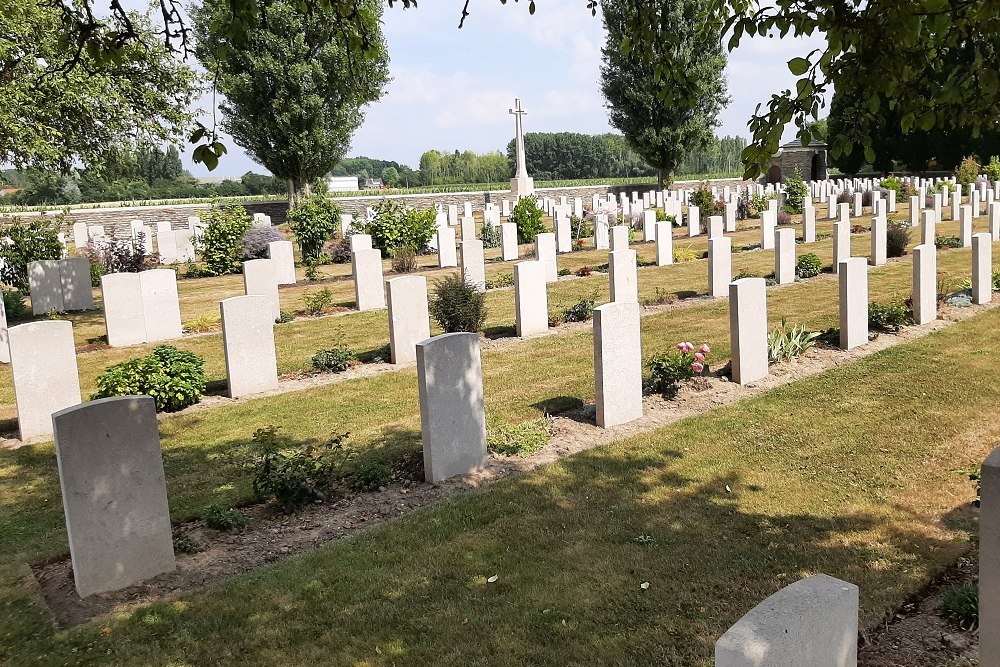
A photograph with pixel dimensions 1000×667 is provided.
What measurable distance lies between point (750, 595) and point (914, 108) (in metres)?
2.97

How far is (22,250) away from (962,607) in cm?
1953

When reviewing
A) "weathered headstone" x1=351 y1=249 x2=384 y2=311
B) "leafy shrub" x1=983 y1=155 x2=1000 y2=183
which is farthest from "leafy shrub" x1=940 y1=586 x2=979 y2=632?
"leafy shrub" x1=983 y1=155 x2=1000 y2=183

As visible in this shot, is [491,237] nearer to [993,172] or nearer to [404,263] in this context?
[404,263]

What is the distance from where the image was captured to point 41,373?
28.6ft

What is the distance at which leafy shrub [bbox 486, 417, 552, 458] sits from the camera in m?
7.57

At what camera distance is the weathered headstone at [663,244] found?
19.7 meters

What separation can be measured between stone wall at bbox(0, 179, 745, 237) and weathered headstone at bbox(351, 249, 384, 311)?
1795 centimetres

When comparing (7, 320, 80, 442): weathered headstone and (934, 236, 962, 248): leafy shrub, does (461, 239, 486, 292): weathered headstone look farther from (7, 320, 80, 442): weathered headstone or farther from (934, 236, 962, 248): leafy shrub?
(934, 236, 962, 248): leafy shrub

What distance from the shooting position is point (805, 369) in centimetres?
987

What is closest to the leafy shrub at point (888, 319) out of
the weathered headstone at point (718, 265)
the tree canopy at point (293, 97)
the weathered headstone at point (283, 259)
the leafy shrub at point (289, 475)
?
the weathered headstone at point (718, 265)

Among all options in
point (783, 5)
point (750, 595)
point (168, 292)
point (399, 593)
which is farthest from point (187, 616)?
point (168, 292)

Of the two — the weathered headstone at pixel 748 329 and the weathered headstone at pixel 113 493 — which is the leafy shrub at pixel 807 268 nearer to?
the weathered headstone at pixel 748 329

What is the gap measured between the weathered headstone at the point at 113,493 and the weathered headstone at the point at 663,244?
15747 millimetres

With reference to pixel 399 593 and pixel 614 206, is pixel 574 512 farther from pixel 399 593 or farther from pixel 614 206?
pixel 614 206
